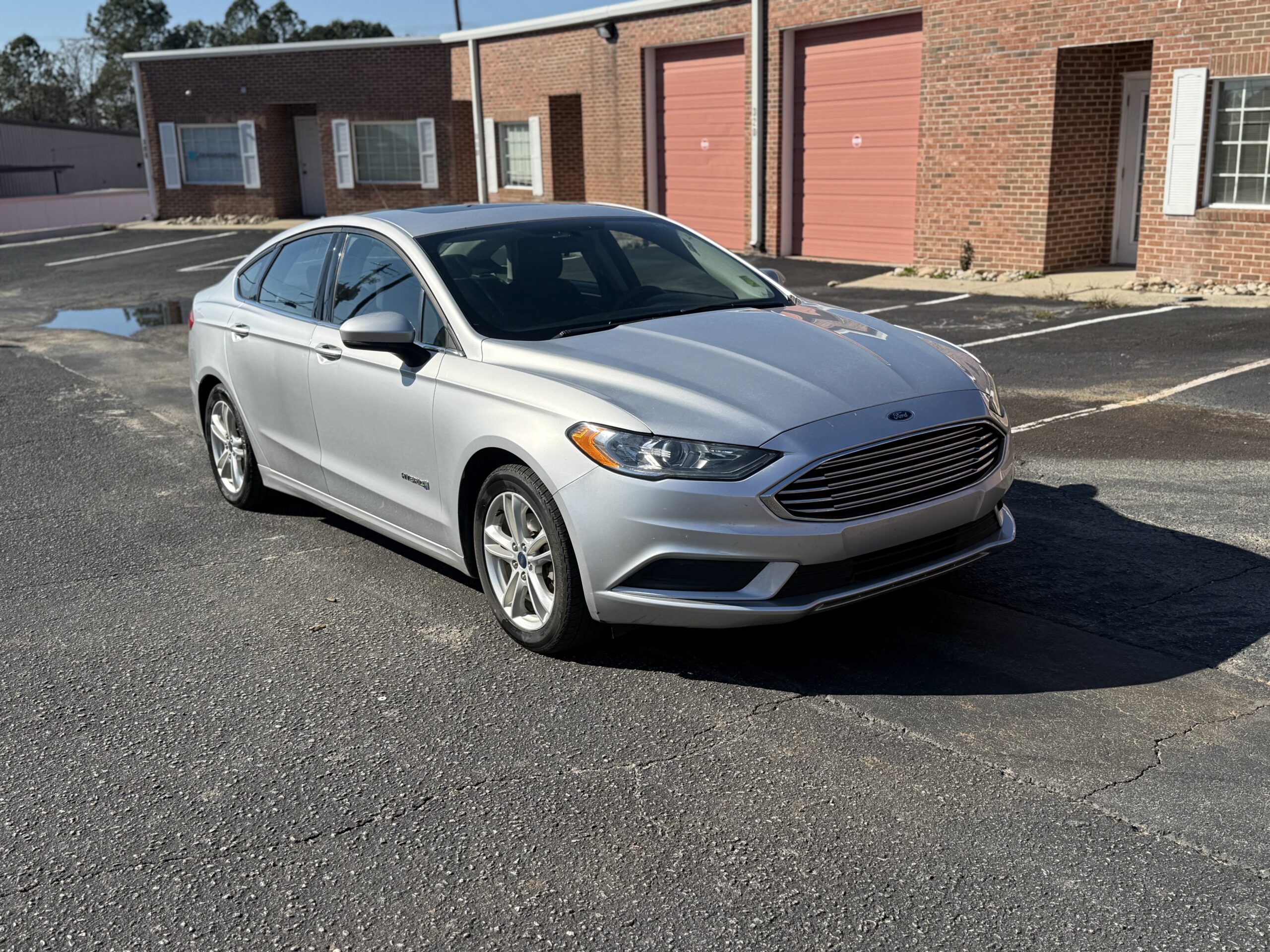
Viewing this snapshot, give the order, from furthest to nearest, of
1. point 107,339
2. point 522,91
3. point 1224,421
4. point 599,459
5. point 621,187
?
point 522,91 → point 621,187 → point 107,339 → point 1224,421 → point 599,459

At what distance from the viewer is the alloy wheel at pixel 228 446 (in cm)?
709

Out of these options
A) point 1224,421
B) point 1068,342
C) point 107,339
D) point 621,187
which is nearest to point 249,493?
point 1224,421

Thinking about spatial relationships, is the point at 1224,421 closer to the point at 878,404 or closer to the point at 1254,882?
the point at 878,404

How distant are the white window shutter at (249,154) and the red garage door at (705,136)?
1484cm

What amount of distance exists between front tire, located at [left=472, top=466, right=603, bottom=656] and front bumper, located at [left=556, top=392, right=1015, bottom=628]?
0.10 meters

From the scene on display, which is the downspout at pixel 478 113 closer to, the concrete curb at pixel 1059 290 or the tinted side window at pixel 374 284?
the concrete curb at pixel 1059 290

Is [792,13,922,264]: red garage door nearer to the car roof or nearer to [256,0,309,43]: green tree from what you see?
the car roof

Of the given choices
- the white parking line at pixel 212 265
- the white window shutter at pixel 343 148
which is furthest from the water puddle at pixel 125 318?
the white window shutter at pixel 343 148

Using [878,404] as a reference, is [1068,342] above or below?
below

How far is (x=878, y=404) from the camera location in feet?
15.0

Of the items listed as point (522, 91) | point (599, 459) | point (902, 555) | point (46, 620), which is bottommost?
point (46, 620)

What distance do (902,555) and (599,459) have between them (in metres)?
1.16

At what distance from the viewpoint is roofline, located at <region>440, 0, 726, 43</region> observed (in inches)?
829

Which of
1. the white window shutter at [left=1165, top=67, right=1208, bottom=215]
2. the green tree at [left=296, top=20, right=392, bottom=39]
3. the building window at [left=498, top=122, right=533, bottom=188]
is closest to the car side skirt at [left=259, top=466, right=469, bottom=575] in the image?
the white window shutter at [left=1165, top=67, right=1208, bottom=215]
